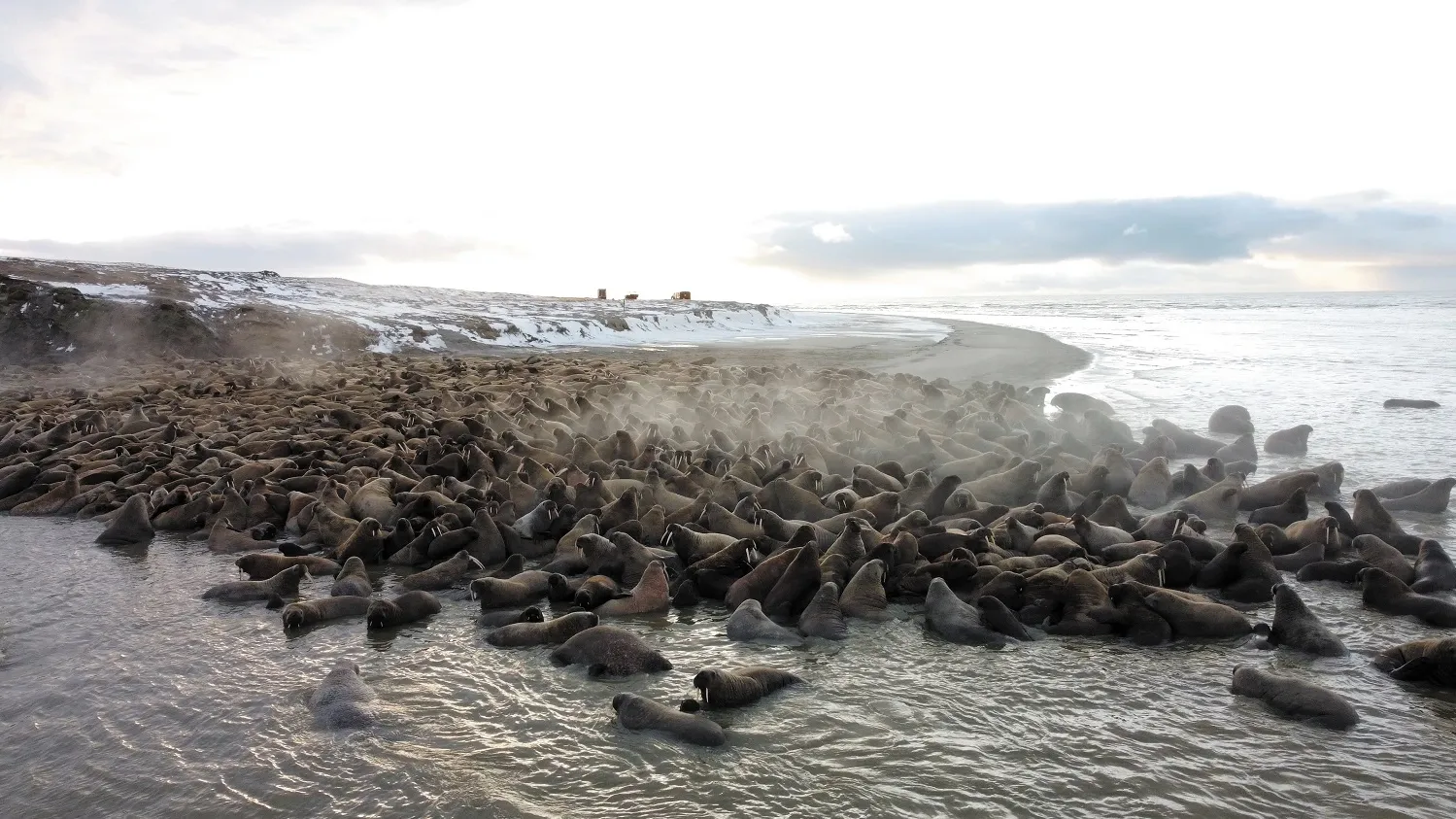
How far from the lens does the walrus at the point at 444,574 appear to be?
8.09m

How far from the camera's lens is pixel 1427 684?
5.96 m

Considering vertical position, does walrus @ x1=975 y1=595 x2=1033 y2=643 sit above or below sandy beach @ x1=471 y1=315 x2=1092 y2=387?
below

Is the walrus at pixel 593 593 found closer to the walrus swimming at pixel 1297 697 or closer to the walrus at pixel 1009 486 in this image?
the walrus swimming at pixel 1297 697

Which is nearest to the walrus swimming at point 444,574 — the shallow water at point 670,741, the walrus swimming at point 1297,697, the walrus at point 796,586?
the shallow water at point 670,741

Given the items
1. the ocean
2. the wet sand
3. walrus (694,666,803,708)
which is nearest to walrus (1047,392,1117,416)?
the ocean

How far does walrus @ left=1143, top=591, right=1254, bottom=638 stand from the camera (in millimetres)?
6867

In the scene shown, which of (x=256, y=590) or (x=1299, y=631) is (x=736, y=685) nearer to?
(x=1299, y=631)

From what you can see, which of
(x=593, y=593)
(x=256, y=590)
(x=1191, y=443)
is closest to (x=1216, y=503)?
(x=1191, y=443)

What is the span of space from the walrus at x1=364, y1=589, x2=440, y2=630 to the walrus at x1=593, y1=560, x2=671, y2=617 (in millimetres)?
1437

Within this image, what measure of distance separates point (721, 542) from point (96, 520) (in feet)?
26.3

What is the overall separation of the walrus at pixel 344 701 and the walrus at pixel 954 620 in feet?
13.9

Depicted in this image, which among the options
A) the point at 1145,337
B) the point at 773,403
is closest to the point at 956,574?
the point at 773,403

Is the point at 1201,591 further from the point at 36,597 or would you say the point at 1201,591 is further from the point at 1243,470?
the point at 36,597

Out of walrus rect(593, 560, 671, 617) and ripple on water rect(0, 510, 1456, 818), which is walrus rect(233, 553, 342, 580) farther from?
walrus rect(593, 560, 671, 617)
